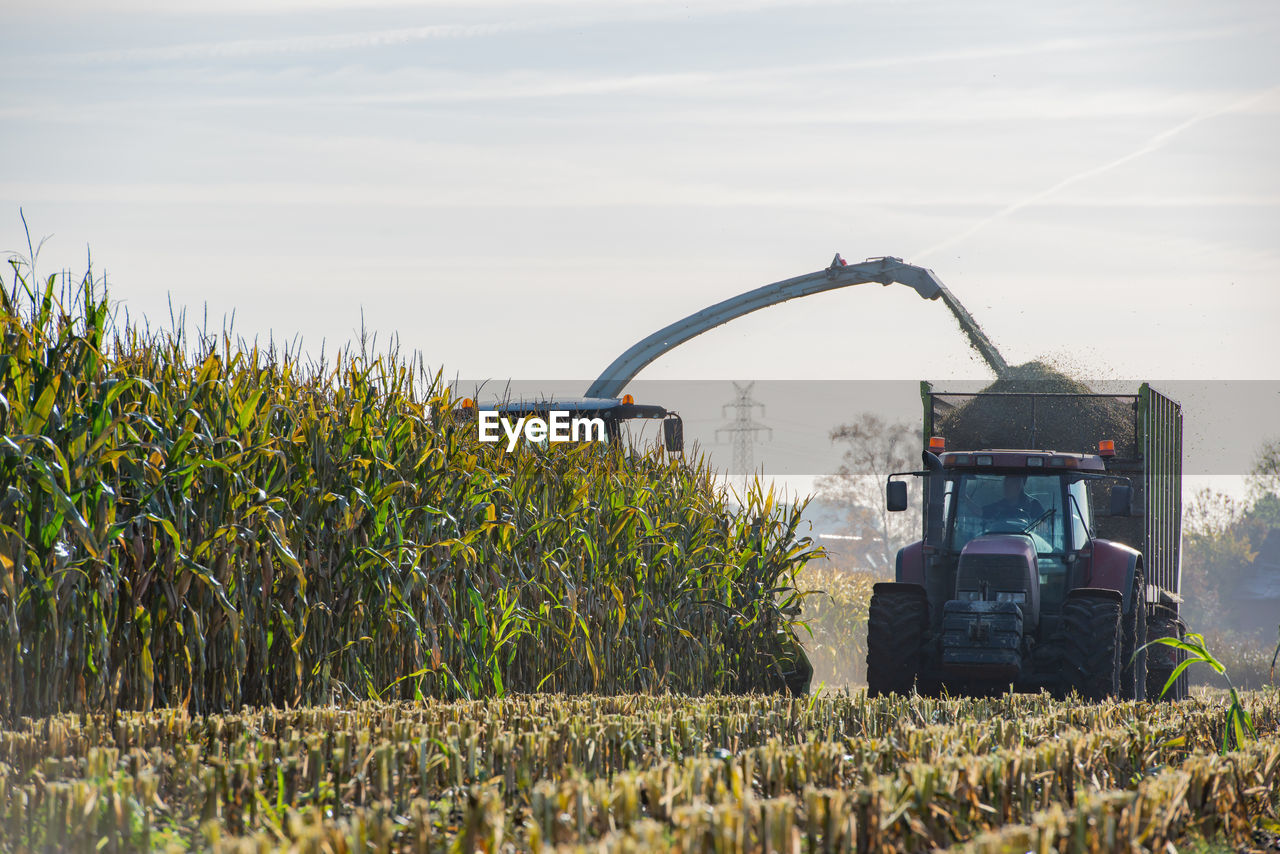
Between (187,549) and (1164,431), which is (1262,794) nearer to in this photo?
(187,549)

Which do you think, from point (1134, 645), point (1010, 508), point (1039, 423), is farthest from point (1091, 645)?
point (1039, 423)

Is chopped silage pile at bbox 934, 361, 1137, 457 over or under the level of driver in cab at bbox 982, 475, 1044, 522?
over

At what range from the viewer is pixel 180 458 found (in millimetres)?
5746

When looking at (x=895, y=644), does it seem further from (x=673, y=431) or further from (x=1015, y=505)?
(x=673, y=431)

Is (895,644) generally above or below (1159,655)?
above

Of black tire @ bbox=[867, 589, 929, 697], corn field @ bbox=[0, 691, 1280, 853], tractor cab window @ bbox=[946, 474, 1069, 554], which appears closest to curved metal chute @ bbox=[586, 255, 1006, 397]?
tractor cab window @ bbox=[946, 474, 1069, 554]

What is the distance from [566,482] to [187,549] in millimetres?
3689

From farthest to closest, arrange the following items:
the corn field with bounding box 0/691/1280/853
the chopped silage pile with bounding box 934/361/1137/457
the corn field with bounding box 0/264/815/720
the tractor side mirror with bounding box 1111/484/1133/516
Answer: the chopped silage pile with bounding box 934/361/1137/457 → the tractor side mirror with bounding box 1111/484/1133/516 → the corn field with bounding box 0/264/815/720 → the corn field with bounding box 0/691/1280/853

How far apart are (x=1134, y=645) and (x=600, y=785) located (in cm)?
779

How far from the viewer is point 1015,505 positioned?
33.9 feet

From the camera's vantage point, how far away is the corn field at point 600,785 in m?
3.13

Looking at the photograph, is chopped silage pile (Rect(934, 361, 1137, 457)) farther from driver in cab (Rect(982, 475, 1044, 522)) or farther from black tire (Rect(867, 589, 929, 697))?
black tire (Rect(867, 589, 929, 697))

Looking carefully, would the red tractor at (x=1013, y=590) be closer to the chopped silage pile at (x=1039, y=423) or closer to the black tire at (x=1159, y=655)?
the black tire at (x=1159, y=655)

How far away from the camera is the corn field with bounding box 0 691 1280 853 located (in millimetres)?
3129
